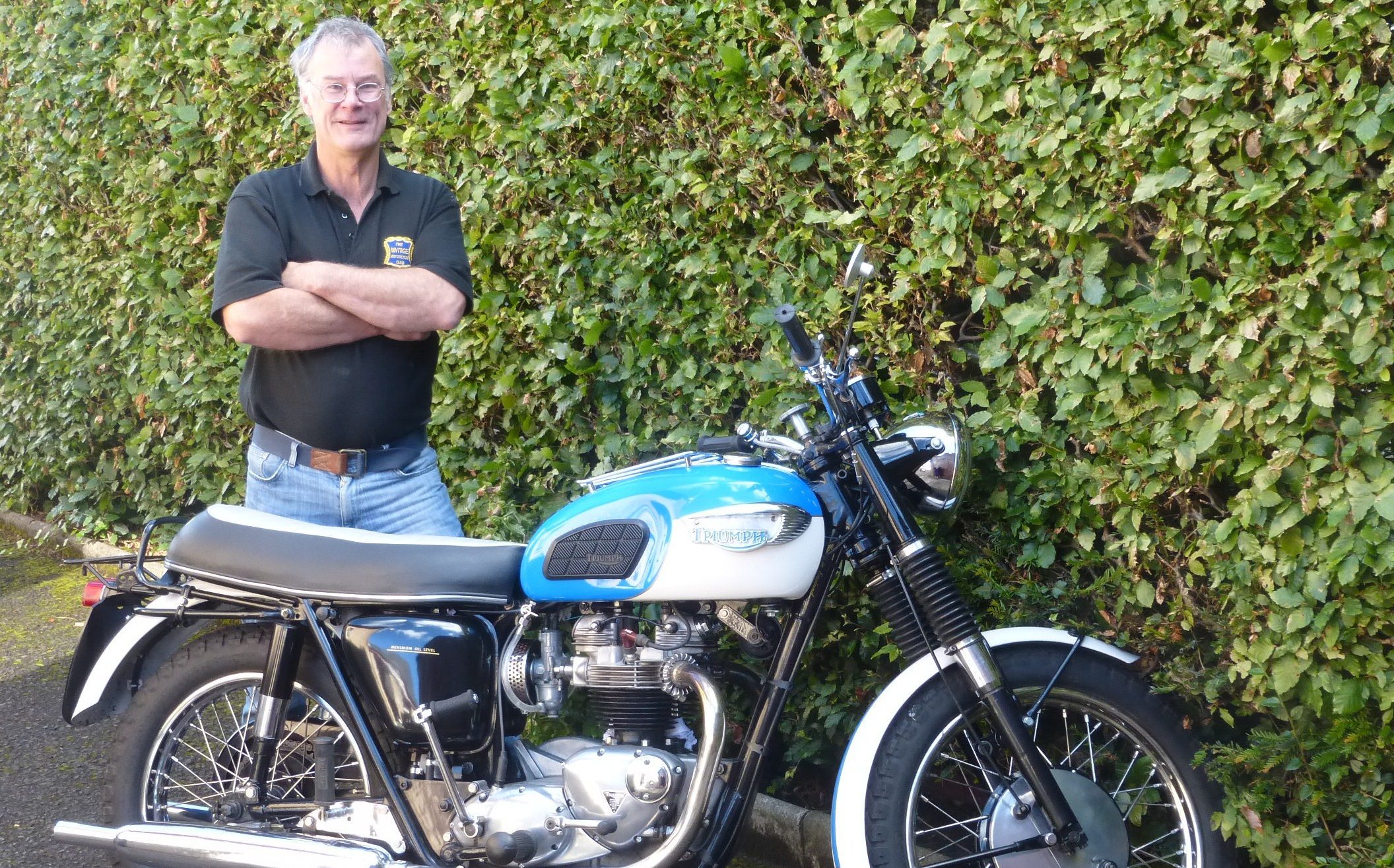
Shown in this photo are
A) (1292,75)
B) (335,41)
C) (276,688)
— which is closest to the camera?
(1292,75)

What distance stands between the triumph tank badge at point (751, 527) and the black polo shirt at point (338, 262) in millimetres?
1045

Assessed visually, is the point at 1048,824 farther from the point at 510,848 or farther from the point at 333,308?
the point at 333,308

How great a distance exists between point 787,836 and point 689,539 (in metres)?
1.25

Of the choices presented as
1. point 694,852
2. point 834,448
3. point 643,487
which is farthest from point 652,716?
point 834,448

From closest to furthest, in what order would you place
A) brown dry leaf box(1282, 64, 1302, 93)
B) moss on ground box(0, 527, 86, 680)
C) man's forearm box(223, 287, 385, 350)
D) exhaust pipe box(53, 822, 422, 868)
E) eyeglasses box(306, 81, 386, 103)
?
brown dry leaf box(1282, 64, 1302, 93), exhaust pipe box(53, 822, 422, 868), man's forearm box(223, 287, 385, 350), eyeglasses box(306, 81, 386, 103), moss on ground box(0, 527, 86, 680)

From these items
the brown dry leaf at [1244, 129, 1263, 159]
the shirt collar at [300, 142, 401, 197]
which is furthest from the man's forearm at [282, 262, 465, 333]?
the brown dry leaf at [1244, 129, 1263, 159]

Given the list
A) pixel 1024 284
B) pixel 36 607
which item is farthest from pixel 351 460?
pixel 36 607

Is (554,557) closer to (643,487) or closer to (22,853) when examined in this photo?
(643,487)

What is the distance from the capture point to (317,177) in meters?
3.32

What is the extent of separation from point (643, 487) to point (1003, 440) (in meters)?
0.89

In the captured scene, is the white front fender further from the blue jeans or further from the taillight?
the taillight

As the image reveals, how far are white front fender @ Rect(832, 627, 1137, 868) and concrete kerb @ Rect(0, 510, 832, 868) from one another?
0.75 meters

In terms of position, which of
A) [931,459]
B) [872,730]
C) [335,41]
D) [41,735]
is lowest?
[41,735]

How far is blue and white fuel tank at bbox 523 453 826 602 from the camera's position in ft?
8.71
